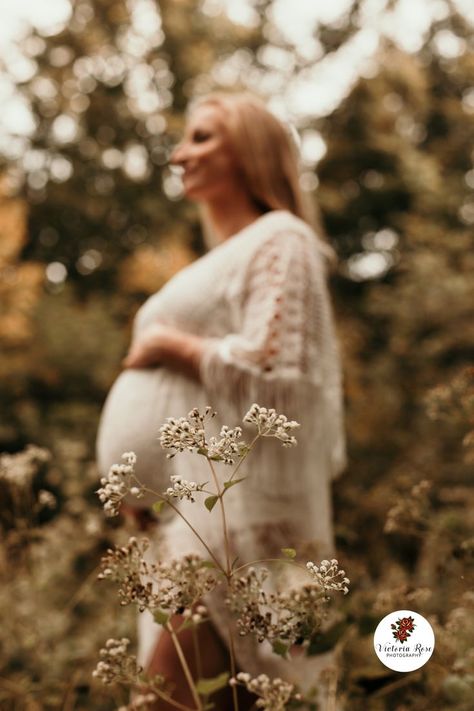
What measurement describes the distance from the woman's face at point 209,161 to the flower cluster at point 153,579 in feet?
3.91

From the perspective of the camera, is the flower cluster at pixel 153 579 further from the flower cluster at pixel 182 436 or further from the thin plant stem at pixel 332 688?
the thin plant stem at pixel 332 688

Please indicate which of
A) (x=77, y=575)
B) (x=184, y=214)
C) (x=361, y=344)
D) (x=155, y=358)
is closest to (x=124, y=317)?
(x=184, y=214)

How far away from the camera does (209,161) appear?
1.99m

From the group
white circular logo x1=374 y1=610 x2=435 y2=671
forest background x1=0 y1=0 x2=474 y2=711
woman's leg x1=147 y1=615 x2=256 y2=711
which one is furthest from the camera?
forest background x1=0 y1=0 x2=474 y2=711

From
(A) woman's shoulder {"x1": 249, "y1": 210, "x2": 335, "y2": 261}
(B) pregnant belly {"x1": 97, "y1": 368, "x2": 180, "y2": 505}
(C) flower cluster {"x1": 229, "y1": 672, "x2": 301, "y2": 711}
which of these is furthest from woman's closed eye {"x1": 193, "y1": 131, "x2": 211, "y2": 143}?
(C) flower cluster {"x1": 229, "y1": 672, "x2": 301, "y2": 711}

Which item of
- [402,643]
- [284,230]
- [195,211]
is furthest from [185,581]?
[195,211]

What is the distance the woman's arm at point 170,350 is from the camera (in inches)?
69.0

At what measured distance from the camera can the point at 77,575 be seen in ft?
11.6

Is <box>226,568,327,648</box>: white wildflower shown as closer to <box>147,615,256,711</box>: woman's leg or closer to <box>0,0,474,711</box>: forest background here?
<box>147,615,256,711</box>: woman's leg

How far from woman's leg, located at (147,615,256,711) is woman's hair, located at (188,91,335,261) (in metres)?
0.92

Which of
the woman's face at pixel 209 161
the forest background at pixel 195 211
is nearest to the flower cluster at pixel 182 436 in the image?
the woman's face at pixel 209 161

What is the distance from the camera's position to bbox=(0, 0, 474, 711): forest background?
5.00 metres

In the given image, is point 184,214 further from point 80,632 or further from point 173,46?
point 80,632

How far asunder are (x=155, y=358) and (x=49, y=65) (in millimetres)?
5388
